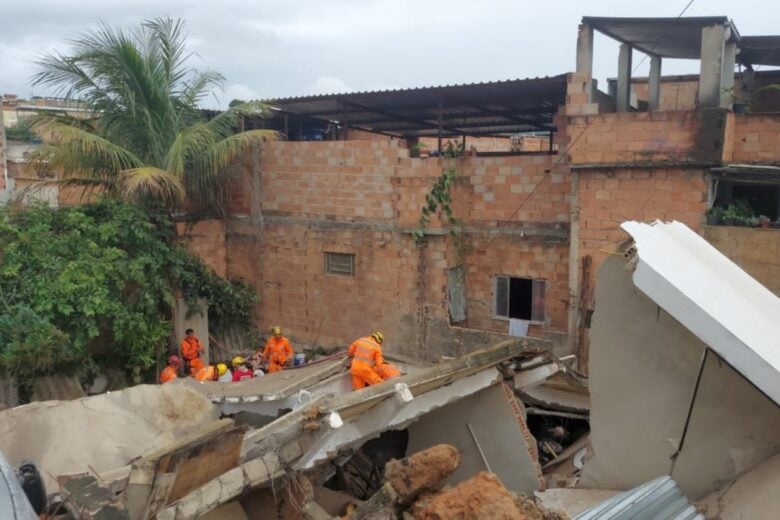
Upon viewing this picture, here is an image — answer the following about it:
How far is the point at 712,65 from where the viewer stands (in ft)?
28.0

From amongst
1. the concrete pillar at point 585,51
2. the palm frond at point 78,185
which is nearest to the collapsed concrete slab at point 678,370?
the concrete pillar at point 585,51

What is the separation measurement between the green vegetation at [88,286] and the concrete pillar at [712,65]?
854 centimetres

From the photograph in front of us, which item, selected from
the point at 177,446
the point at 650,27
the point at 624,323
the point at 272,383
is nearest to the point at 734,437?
the point at 624,323

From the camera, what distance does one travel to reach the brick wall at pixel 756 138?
8.51 metres

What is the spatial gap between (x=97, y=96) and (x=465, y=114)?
6.96 metres

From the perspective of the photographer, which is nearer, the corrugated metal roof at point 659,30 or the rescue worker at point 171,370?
the corrugated metal roof at point 659,30

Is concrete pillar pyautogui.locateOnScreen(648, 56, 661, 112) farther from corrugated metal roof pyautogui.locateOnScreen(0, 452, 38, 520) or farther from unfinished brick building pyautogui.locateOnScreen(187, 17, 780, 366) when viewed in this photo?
corrugated metal roof pyautogui.locateOnScreen(0, 452, 38, 520)

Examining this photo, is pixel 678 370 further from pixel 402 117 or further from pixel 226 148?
pixel 402 117

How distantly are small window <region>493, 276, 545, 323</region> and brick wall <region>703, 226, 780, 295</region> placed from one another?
9.08 feet

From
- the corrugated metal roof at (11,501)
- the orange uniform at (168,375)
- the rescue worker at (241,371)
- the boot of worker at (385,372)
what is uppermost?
the corrugated metal roof at (11,501)

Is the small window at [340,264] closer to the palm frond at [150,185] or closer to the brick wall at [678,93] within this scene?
the palm frond at [150,185]

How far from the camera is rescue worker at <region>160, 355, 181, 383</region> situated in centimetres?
1002

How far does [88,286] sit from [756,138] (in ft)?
30.7

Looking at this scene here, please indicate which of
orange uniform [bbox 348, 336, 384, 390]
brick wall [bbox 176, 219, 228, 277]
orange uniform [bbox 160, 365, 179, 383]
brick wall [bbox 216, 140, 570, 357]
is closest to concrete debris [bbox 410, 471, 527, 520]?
orange uniform [bbox 348, 336, 384, 390]
